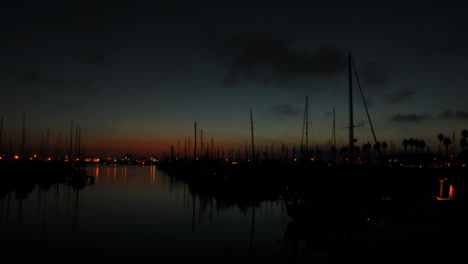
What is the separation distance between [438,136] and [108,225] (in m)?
137

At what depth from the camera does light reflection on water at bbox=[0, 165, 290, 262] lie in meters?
23.1

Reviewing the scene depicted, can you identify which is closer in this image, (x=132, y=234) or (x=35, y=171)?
(x=132, y=234)

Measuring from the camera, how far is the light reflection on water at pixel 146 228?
23141 millimetres

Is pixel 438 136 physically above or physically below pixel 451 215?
above

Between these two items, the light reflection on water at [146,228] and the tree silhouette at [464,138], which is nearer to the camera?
the light reflection on water at [146,228]

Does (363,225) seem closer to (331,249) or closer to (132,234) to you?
(331,249)

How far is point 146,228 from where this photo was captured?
3064 cm

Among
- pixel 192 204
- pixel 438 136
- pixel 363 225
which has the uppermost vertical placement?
pixel 438 136

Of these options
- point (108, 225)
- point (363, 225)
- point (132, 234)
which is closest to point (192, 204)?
point (108, 225)

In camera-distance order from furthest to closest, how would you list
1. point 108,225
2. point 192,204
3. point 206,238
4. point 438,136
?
point 438,136 < point 192,204 < point 108,225 < point 206,238

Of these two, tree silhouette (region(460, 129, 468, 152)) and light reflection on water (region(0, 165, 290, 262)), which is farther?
tree silhouette (region(460, 129, 468, 152))

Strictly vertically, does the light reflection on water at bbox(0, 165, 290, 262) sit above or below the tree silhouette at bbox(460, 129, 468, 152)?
below

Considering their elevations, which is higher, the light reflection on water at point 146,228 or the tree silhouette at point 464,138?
the tree silhouette at point 464,138

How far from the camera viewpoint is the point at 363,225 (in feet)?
60.3
